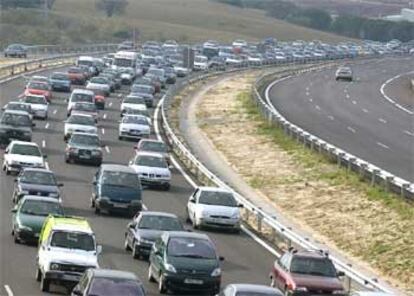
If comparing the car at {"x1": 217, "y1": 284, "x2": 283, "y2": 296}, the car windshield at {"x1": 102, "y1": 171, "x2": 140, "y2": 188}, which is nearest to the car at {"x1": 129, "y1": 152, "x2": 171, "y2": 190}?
the car windshield at {"x1": 102, "y1": 171, "x2": 140, "y2": 188}

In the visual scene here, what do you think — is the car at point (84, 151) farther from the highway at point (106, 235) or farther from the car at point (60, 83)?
the car at point (60, 83)

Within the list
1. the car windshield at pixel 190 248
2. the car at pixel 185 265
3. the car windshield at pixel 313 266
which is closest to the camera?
the car windshield at pixel 313 266

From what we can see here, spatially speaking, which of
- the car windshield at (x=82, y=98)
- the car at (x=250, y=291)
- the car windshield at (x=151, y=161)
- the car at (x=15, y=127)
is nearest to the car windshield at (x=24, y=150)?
the car windshield at (x=151, y=161)

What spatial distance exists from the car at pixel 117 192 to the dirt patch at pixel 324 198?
18.6 feet

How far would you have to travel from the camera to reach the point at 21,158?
168 feet

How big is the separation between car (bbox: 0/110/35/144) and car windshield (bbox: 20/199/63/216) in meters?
23.1

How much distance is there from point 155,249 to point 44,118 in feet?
135

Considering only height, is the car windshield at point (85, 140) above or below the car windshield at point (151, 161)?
below

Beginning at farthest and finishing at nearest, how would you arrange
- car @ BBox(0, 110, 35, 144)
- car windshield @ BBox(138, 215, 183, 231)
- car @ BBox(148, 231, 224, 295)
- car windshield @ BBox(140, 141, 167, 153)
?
car @ BBox(0, 110, 35, 144) < car windshield @ BBox(140, 141, 167, 153) < car windshield @ BBox(138, 215, 183, 231) < car @ BBox(148, 231, 224, 295)

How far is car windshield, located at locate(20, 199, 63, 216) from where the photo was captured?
37.2 m

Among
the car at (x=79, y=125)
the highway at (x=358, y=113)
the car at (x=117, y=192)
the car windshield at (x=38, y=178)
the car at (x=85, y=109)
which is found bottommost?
the highway at (x=358, y=113)

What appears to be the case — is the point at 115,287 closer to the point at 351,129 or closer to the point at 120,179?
the point at 120,179

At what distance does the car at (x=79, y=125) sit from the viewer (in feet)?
210

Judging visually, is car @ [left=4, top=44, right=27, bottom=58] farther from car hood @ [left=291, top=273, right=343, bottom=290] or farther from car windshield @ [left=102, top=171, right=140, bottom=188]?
car hood @ [left=291, top=273, right=343, bottom=290]
